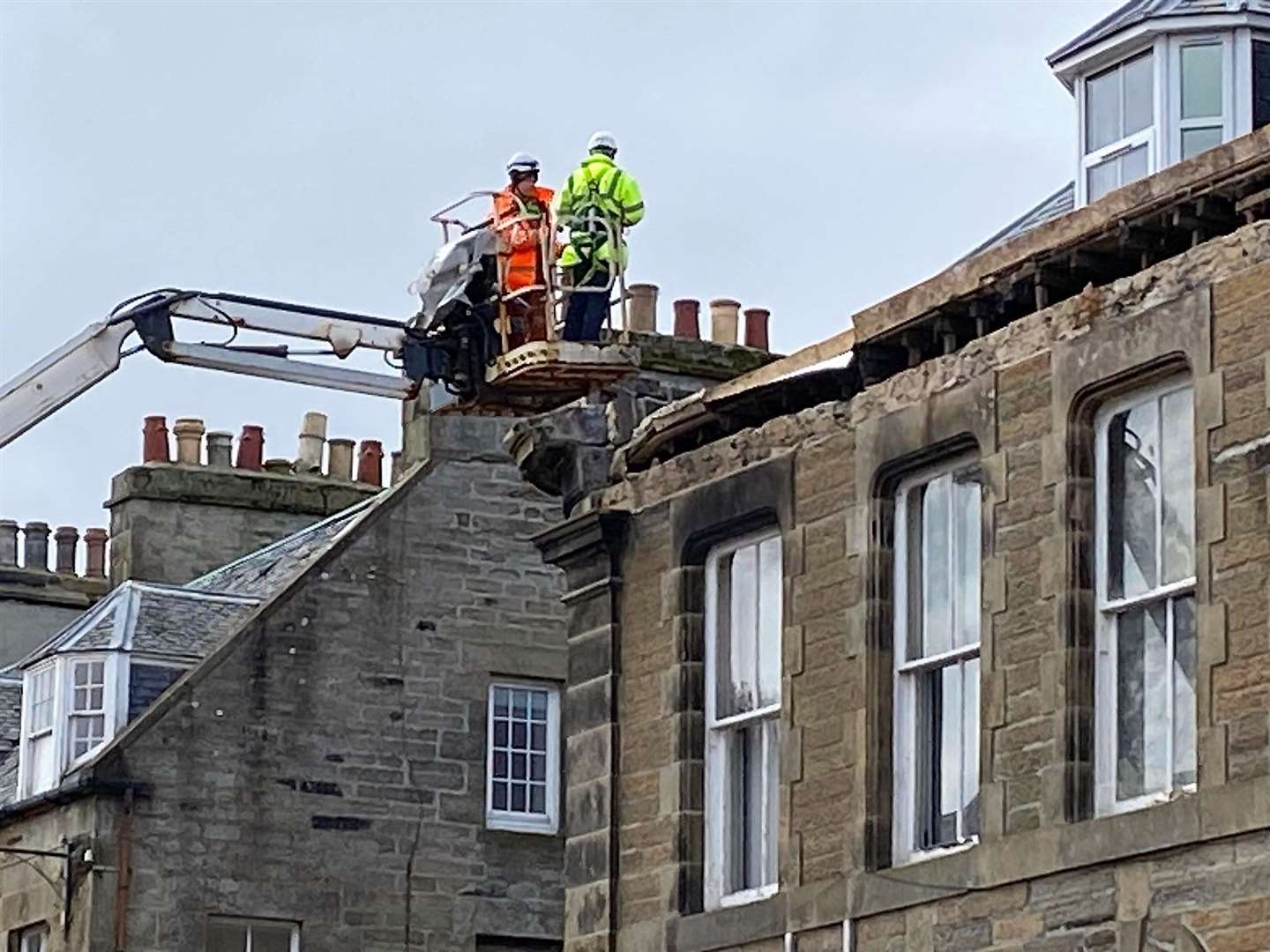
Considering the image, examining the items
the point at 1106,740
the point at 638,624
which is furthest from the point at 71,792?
the point at 1106,740

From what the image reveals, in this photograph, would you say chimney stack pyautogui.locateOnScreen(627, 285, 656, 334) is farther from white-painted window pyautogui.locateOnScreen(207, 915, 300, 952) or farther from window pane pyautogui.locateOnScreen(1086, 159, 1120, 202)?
window pane pyautogui.locateOnScreen(1086, 159, 1120, 202)

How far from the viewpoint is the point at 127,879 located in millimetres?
29562

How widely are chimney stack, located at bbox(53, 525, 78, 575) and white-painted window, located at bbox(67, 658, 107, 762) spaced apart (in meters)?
8.18

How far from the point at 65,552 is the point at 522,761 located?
30.4 ft

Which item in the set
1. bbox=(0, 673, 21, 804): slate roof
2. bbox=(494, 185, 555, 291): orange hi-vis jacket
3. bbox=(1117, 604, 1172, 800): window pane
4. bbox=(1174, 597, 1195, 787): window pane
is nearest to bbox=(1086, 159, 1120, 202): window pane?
bbox=(1117, 604, 1172, 800): window pane

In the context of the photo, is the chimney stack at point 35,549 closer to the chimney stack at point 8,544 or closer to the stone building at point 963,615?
the chimney stack at point 8,544

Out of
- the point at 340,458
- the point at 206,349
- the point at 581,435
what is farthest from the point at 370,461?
the point at 581,435

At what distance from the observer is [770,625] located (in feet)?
67.2

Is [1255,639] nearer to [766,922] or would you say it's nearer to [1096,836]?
[1096,836]

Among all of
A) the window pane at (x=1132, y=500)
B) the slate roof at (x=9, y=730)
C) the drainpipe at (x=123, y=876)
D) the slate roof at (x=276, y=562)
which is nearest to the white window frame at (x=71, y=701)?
the drainpipe at (x=123, y=876)

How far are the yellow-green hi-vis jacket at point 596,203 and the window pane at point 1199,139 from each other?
18.2 feet

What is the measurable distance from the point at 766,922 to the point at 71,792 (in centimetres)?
1145

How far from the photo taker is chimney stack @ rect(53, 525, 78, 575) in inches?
1523

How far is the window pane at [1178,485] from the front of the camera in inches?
668
